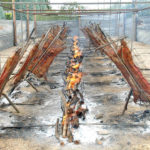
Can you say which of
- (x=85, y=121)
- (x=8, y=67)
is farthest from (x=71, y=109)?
(x=8, y=67)

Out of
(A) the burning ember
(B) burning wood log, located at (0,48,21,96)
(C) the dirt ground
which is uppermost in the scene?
(B) burning wood log, located at (0,48,21,96)

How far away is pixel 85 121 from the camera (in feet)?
14.7

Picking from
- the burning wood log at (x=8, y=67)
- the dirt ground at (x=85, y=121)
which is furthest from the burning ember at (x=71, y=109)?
the burning wood log at (x=8, y=67)

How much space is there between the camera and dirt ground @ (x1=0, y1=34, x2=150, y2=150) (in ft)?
12.2

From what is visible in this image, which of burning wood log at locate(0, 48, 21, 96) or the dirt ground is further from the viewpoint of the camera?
burning wood log at locate(0, 48, 21, 96)

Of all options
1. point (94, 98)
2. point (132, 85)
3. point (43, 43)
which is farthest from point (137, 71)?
point (43, 43)

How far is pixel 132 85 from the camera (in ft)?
14.2

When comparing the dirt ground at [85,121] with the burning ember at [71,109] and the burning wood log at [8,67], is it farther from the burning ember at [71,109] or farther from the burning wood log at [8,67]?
the burning wood log at [8,67]

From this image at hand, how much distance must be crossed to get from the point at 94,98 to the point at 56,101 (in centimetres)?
96

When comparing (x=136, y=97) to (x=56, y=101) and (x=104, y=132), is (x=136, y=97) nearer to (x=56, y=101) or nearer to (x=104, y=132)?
(x=104, y=132)

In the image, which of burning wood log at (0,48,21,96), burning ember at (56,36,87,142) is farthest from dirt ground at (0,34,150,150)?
burning wood log at (0,48,21,96)

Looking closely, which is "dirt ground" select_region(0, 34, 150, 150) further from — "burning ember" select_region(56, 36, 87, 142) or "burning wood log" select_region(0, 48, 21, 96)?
"burning wood log" select_region(0, 48, 21, 96)

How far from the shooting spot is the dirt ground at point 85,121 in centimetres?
372

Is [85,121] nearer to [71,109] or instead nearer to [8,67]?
[71,109]
